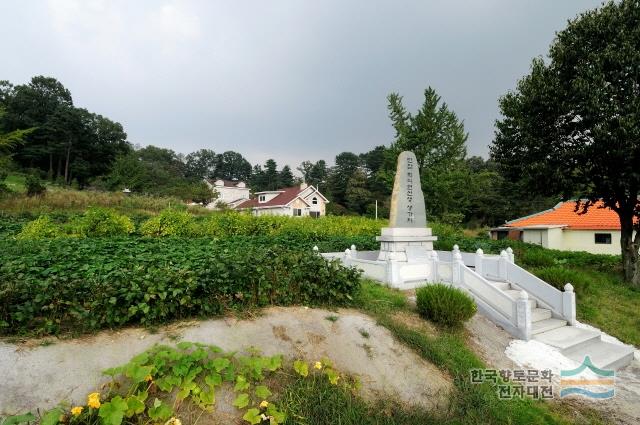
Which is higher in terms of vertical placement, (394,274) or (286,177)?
(286,177)

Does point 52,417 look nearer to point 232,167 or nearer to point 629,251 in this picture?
point 629,251

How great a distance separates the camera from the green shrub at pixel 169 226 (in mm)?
11875

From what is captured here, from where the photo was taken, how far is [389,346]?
189 inches

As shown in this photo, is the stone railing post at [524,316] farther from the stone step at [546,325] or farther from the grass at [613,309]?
the grass at [613,309]

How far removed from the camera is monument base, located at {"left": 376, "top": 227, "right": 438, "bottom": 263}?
30.2ft

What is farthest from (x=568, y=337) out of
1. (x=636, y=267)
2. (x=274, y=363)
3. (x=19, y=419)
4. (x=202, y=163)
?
(x=202, y=163)

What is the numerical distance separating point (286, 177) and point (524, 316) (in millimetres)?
76582

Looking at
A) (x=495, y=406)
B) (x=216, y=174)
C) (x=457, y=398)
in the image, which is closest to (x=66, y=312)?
(x=457, y=398)

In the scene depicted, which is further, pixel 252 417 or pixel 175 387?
pixel 175 387

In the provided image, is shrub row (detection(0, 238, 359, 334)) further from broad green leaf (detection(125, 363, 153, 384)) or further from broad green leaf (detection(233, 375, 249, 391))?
broad green leaf (detection(233, 375, 249, 391))

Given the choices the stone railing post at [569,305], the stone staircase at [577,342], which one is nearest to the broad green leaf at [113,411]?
the stone staircase at [577,342]

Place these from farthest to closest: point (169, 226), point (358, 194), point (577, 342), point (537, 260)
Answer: point (358, 194), point (169, 226), point (537, 260), point (577, 342)

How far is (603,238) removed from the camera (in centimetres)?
2330

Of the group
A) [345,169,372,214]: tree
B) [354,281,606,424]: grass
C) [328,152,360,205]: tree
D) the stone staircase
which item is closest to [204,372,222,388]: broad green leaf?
[354,281,606,424]: grass
